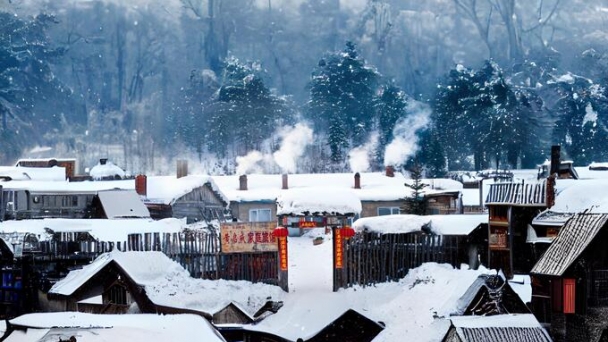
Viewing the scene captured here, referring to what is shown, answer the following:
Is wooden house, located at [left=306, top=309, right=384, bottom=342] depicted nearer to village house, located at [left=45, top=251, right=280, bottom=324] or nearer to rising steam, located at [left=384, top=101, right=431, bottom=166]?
village house, located at [left=45, top=251, right=280, bottom=324]

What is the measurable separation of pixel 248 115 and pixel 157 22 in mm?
17070

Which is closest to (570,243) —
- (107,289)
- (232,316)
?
(232,316)

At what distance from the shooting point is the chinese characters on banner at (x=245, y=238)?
109ft

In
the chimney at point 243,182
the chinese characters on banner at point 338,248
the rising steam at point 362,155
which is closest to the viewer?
the chinese characters on banner at point 338,248

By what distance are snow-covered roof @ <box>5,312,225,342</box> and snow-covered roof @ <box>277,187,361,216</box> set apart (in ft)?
37.7

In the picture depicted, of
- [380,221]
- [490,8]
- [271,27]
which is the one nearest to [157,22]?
[271,27]

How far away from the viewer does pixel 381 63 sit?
9525 centimetres

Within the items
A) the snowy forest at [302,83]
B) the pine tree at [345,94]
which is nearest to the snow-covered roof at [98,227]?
the snowy forest at [302,83]

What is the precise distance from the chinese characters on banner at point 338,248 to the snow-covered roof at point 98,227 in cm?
892

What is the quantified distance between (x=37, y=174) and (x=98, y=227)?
2110 cm

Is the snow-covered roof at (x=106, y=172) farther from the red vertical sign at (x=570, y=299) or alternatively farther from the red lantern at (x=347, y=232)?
the red vertical sign at (x=570, y=299)

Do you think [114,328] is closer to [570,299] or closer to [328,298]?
[328,298]

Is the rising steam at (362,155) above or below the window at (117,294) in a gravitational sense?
above

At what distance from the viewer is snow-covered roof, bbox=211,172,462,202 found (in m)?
56.4
